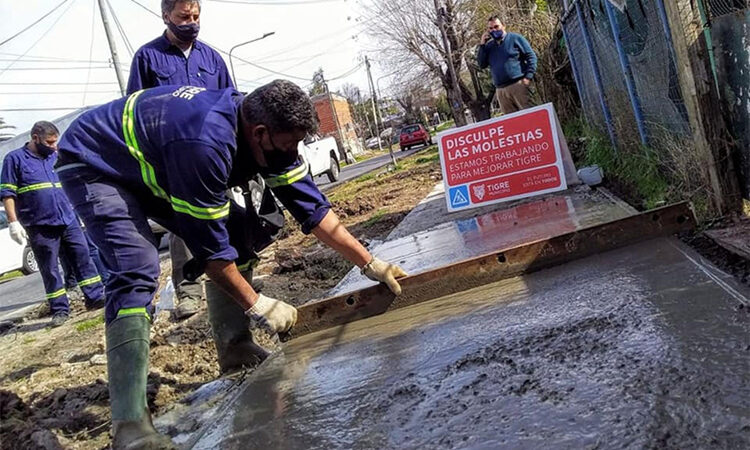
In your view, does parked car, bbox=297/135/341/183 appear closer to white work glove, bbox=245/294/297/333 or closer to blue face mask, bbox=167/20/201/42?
blue face mask, bbox=167/20/201/42

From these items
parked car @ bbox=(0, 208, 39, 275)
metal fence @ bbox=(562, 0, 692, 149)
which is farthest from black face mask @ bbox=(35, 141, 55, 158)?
parked car @ bbox=(0, 208, 39, 275)

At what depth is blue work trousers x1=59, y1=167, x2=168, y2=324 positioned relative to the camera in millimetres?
2291

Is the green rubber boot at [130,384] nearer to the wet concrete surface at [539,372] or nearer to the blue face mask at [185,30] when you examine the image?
the wet concrete surface at [539,372]

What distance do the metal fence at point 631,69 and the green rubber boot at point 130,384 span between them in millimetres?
2855

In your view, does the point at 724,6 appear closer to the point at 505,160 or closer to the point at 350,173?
the point at 505,160

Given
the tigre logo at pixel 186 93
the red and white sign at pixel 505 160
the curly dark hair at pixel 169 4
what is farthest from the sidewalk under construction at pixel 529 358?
the red and white sign at pixel 505 160

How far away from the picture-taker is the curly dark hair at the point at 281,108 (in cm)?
220

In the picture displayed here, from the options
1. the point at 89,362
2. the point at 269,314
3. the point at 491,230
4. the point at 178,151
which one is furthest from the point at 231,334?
the point at 491,230

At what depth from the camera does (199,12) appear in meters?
3.59

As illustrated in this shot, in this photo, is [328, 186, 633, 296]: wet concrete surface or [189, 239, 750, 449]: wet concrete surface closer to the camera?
[189, 239, 750, 449]: wet concrete surface

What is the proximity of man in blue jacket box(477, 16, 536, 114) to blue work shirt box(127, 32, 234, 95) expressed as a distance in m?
4.29

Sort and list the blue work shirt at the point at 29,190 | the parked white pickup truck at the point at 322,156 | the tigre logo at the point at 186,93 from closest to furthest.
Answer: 1. the tigre logo at the point at 186,93
2. the blue work shirt at the point at 29,190
3. the parked white pickup truck at the point at 322,156

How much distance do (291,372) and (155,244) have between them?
0.78 meters

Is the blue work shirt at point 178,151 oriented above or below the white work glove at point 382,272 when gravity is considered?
above
